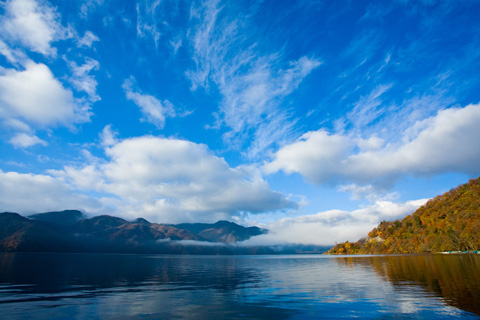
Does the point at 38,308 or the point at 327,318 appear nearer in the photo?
the point at 327,318

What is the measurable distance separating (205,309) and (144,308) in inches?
231

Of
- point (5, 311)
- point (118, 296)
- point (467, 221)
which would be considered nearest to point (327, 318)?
point (118, 296)

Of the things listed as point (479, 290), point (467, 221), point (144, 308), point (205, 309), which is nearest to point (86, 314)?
point (144, 308)

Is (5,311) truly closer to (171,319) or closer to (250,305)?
(171,319)

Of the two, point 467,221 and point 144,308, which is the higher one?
point 467,221

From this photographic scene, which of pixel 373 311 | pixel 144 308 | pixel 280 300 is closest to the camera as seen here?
pixel 373 311

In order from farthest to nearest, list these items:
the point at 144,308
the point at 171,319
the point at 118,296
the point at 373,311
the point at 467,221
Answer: the point at 467,221
the point at 118,296
the point at 144,308
the point at 373,311
the point at 171,319

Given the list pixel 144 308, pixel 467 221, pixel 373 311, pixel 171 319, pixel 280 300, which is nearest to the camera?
pixel 171 319

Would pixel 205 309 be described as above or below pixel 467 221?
below

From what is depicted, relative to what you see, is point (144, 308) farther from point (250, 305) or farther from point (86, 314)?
point (250, 305)

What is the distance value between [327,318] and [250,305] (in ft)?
26.6

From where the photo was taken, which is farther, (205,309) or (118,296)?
(118,296)

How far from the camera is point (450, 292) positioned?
2827cm

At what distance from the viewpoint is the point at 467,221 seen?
183625 millimetres
